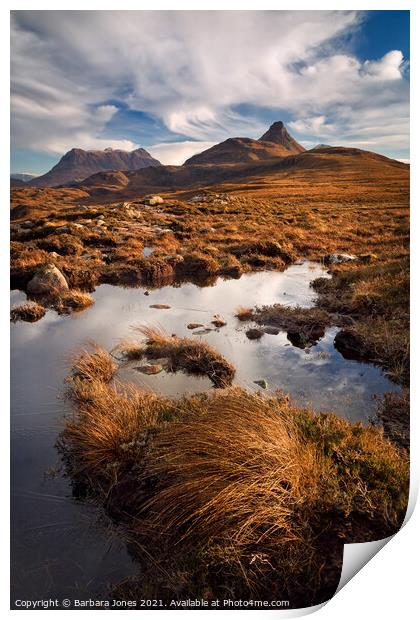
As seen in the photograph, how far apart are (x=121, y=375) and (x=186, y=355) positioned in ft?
3.82

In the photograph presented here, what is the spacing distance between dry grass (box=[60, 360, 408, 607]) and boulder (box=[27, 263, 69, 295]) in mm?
6911

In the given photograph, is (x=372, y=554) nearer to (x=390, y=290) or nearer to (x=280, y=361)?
(x=280, y=361)

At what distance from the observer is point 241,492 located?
3.20 meters

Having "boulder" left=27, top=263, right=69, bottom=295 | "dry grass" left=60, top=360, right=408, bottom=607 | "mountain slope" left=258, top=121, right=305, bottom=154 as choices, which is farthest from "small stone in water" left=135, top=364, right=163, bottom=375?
"boulder" left=27, top=263, right=69, bottom=295

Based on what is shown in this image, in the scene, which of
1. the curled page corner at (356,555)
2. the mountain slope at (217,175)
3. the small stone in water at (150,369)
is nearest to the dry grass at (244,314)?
the small stone in water at (150,369)

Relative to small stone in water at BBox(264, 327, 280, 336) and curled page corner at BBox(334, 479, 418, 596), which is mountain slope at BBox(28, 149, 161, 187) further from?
curled page corner at BBox(334, 479, 418, 596)

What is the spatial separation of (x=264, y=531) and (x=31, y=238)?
686 inches

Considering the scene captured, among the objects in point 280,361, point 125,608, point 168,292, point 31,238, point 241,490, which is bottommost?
point 125,608

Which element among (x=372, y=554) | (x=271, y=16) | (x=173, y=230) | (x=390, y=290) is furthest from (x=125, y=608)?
(x=173, y=230)

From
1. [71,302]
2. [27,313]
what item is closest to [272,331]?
[71,302]

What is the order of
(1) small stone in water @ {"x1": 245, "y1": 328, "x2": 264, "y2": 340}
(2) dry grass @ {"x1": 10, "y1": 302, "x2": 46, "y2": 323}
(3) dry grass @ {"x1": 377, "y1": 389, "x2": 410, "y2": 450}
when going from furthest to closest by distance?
(2) dry grass @ {"x1": 10, "y1": 302, "x2": 46, "y2": 323}, (1) small stone in water @ {"x1": 245, "y1": 328, "x2": 264, "y2": 340}, (3) dry grass @ {"x1": 377, "y1": 389, "x2": 410, "y2": 450}

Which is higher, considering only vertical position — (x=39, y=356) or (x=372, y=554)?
(x=39, y=356)

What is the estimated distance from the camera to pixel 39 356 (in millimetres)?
6895

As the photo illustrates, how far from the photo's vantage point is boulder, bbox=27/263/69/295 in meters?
10.6
